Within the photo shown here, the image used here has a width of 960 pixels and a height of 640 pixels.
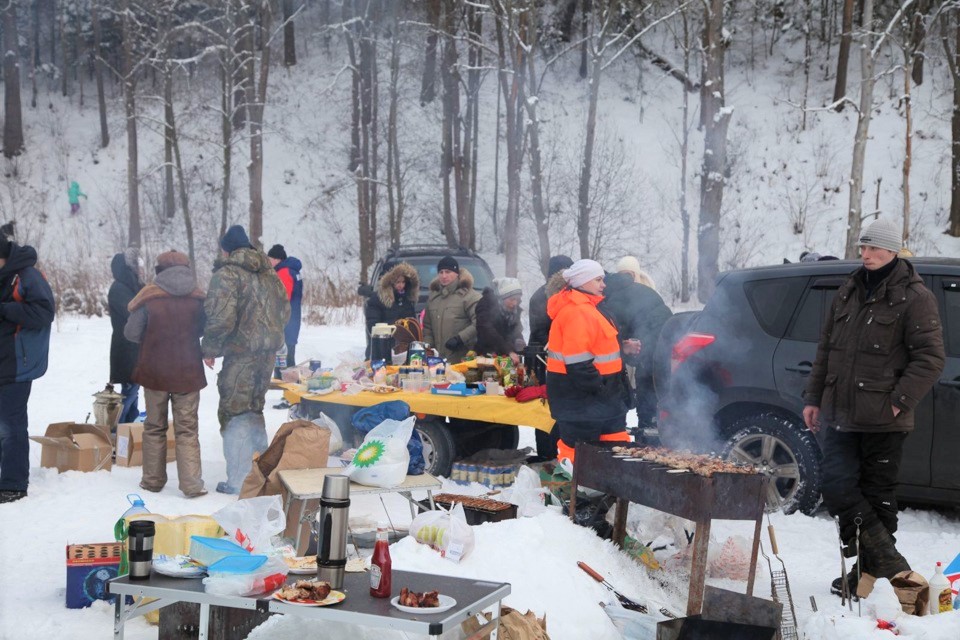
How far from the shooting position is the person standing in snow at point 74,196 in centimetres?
3347

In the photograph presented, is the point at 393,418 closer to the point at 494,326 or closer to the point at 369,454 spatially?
the point at 369,454

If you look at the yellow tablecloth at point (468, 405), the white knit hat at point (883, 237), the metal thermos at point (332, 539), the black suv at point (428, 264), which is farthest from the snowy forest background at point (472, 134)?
the metal thermos at point (332, 539)

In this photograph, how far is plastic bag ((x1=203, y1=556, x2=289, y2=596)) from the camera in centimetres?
349

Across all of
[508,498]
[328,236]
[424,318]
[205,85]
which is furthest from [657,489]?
[205,85]

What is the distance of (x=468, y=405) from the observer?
7.47 metres

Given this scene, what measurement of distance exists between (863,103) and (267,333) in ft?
52.6

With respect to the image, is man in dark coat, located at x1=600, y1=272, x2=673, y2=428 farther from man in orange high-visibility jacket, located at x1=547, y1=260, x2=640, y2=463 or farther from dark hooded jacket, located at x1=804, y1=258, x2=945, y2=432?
dark hooded jacket, located at x1=804, y1=258, x2=945, y2=432

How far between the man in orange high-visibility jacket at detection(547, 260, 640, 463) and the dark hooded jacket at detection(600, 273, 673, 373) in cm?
157

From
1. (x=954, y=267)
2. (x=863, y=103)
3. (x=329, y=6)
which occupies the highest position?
(x=329, y=6)

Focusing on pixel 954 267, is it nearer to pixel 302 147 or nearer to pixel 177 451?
pixel 177 451

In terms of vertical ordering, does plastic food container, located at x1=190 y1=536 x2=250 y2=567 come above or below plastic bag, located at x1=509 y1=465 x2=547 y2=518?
above

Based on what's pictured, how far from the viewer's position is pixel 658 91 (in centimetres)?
3491

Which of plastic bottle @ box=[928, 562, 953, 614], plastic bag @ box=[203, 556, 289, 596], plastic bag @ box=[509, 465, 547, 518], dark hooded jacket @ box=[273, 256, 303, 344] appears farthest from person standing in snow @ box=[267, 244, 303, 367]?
plastic bottle @ box=[928, 562, 953, 614]

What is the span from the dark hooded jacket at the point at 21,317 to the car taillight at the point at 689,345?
4.65 metres
